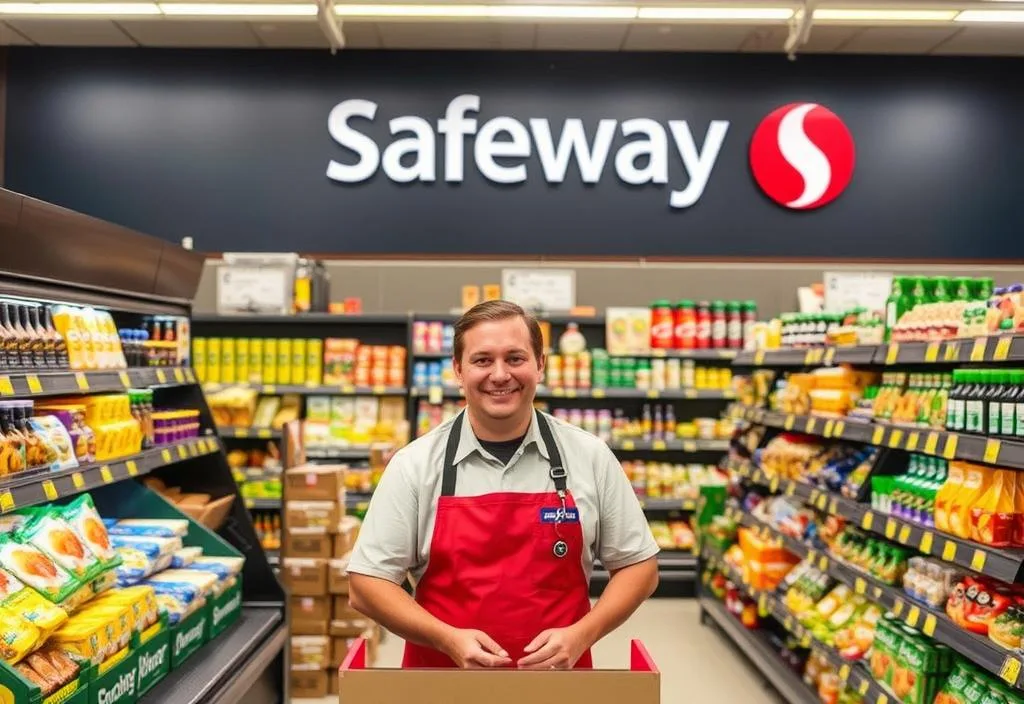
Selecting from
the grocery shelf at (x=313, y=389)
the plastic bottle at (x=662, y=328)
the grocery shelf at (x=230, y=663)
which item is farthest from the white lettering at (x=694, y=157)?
the grocery shelf at (x=230, y=663)

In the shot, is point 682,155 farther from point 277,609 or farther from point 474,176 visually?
point 277,609

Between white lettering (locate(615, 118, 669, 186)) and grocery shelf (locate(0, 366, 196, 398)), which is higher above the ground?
white lettering (locate(615, 118, 669, 186))

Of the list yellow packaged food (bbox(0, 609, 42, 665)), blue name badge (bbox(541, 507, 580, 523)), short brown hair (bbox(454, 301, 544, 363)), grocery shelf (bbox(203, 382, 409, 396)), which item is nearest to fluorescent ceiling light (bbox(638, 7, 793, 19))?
grocery shelf (bbox(203, 382, 409, 396))

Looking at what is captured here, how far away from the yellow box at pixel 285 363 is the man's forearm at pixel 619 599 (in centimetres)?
496

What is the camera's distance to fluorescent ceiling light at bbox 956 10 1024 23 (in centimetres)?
547

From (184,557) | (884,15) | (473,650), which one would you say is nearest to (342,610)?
(184,557)

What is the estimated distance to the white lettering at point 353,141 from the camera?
786 centimetres

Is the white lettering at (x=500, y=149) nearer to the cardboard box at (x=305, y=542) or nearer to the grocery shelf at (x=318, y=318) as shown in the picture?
the grocery shelf at (x=318, y=318)

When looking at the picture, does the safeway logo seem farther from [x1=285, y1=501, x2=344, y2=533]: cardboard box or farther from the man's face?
the man's face

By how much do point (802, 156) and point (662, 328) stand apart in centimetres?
239

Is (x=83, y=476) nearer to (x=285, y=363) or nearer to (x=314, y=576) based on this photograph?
(x=314, y=576)

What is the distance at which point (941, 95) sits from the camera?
809 centimetres

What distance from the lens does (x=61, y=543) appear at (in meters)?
2.49

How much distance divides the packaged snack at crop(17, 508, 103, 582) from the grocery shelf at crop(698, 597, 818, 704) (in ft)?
10.3
